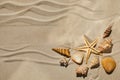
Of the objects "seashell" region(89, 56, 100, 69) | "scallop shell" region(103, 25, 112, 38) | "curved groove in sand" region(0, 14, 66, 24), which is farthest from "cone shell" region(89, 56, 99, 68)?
"curved groove in sand" region(0, 14, 66, 24)

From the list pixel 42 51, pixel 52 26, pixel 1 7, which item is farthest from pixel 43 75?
pixel 1 7

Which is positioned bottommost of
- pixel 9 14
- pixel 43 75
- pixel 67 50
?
pixel 43 75

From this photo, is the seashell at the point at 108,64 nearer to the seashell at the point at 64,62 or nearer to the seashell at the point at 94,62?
the seashell at the point at 94,62

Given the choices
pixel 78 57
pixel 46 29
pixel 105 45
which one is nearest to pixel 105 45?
pixel 105 45

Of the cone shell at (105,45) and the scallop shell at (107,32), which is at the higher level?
the scallop shell at (107,32)

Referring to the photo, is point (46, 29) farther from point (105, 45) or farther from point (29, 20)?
point (105, 45)

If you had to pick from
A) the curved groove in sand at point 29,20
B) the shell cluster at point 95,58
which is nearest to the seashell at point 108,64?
the shell cluster at point 95,58

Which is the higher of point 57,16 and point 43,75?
point 57,16

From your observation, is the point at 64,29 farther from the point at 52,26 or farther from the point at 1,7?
the point at 1,7
